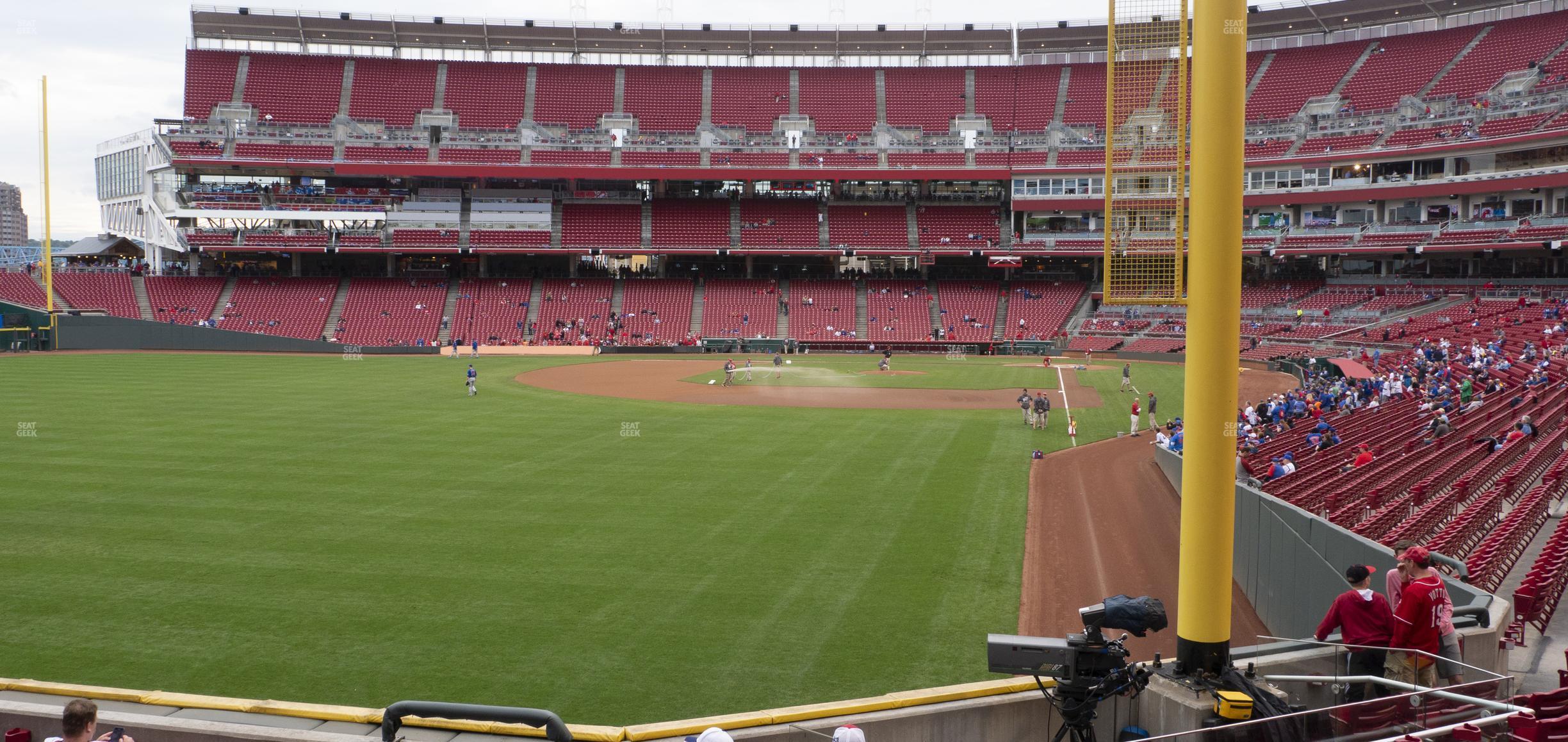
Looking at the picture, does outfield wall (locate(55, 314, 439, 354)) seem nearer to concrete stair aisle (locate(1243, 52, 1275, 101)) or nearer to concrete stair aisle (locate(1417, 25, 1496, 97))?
concrete stair aisle (locate(1243, 52, 1275, 101))

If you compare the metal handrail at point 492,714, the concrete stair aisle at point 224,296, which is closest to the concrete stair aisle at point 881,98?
the concrete stair aisle at point 224,296

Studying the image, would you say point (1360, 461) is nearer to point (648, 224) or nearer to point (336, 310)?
point (648, 224)

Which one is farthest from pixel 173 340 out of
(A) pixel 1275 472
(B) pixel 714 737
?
(B) pixel 714 737

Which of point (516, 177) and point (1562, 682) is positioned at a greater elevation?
point (516, 177)

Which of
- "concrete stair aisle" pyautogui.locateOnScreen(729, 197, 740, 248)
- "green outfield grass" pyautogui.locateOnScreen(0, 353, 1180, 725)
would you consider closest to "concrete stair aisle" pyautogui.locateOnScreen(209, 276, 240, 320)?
"concrete stair aisle" pyautogui.locateOnScreen(729, 197, 740, 248)

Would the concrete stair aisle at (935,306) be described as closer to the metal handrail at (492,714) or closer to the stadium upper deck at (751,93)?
the stadium upper deck at (751,93)

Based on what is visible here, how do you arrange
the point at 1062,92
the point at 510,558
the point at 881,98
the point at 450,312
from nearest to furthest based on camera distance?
the point at 510,558
the point at 450,312
the point at 1062,92
the point at 881,98

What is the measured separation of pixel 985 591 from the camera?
13.8m

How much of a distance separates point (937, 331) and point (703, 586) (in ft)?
187

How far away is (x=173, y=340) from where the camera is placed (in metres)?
60.2

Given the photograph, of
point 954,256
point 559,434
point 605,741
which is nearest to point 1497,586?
point 605,741

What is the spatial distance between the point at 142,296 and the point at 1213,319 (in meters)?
76.1

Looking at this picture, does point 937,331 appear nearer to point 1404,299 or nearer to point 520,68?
point 1404,299

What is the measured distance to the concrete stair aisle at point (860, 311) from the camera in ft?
227
